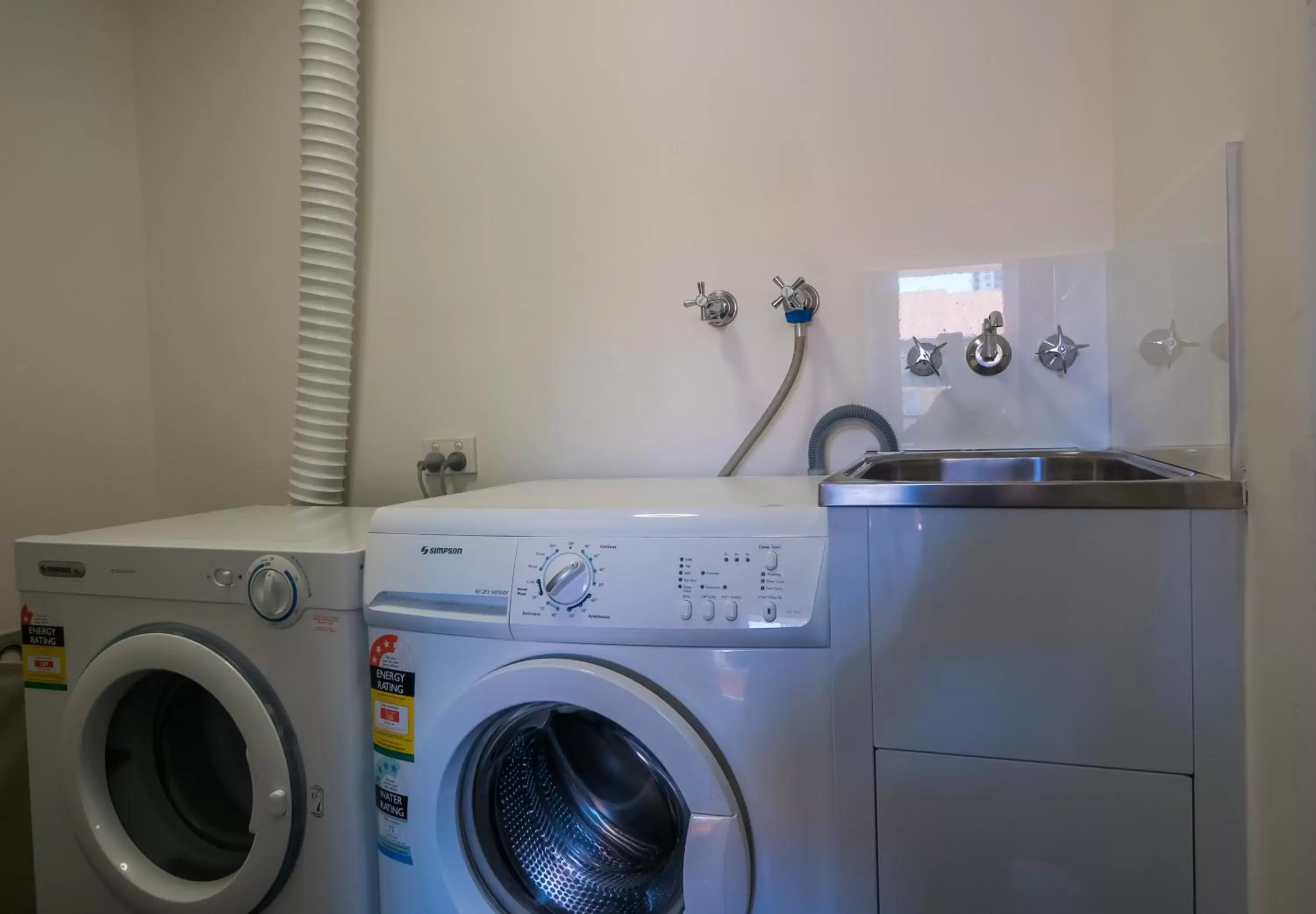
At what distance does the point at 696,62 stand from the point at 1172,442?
1066mm

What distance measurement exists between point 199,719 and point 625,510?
0.92 m

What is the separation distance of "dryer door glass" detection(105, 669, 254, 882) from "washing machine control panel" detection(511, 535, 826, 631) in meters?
0.66

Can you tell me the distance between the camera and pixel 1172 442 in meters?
0.91

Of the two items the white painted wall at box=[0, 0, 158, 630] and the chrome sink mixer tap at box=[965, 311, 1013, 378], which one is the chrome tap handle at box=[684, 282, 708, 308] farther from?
the white painted wall at box=[0, 0, 158, 630]

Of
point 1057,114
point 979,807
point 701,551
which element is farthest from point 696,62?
point 979,807

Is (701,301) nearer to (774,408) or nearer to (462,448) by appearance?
(774,408)

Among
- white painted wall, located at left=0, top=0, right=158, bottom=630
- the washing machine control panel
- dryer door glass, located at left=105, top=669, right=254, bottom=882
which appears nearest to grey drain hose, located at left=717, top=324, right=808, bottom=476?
the washing machine control panel

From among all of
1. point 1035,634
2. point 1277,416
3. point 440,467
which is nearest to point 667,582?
point 1035,634

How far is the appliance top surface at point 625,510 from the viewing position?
88cm

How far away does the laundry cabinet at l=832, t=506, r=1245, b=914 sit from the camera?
73 cm

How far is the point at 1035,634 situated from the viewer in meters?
0.77

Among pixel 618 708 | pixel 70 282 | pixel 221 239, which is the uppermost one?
pixel 221 239

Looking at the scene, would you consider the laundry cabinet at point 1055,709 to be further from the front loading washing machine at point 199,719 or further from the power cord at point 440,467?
the power cord at point 440,467

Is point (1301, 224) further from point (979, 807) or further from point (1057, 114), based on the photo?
point (1057, 114)
